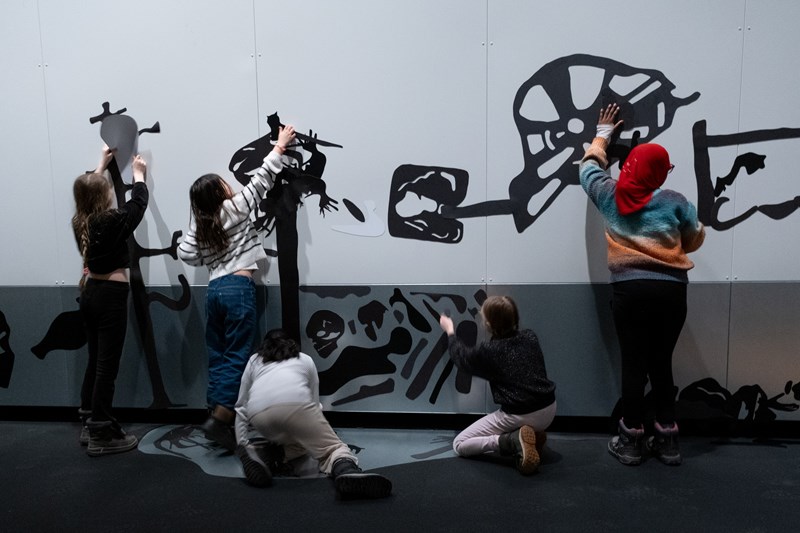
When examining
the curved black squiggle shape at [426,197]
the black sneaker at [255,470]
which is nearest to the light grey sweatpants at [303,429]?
the black sneaker at [255,470]

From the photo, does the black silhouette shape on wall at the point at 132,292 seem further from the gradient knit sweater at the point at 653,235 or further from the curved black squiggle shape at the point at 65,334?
the gradient knit sweater at the point at 653,235

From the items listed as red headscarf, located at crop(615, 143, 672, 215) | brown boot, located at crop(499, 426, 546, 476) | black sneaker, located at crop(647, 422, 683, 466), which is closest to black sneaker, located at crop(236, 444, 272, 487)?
brown boot, located at crop(499, 426, 546, 476)

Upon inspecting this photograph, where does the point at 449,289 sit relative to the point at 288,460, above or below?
above

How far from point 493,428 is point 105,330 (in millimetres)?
2008

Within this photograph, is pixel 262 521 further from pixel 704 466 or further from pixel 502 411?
pixel 704 466

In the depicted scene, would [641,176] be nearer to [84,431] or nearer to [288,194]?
[288,194]

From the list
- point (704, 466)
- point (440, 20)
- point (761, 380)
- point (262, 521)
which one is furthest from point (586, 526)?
point (440, 20)

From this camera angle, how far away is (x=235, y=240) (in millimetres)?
2676

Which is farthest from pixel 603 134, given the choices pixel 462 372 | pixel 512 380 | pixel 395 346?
pixel 395 346

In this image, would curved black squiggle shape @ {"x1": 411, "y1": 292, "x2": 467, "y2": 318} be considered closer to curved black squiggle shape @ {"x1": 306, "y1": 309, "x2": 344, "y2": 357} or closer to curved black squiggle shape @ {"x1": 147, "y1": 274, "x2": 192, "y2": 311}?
curved black squiggle shape @ {"x1": 306, "y1": 309, "x2": 344, "y2": 357}

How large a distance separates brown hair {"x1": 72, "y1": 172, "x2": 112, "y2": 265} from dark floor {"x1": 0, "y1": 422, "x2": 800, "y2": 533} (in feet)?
3.67

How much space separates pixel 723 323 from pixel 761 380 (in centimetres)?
35

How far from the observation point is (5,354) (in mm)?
3064

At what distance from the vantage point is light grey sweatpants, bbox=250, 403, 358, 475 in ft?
7.19
